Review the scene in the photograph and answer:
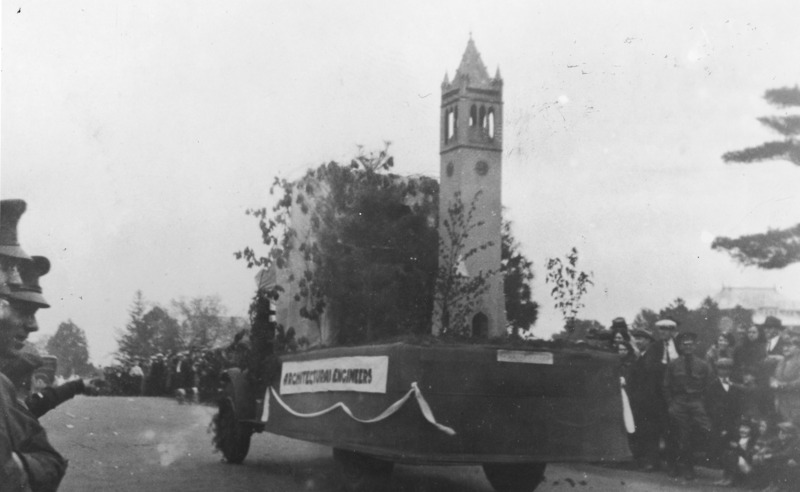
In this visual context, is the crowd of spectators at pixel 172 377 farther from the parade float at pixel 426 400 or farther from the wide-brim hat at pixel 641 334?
the wide-brim hat at pixel 641 334

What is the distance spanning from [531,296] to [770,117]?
4073 centimetres

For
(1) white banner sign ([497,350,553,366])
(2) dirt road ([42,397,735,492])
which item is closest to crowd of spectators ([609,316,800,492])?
(2) dirt road ([42,397,735,492])

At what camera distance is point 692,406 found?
37.2 feet

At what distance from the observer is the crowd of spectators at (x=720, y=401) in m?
10.1

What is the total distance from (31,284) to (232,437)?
785 cm

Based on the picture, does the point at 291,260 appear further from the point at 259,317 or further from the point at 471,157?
the point at 471,157

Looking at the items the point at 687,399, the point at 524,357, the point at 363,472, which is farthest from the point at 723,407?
the point at 363,472

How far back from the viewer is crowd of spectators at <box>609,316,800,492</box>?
33.1 ft

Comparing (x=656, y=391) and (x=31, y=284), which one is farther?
(x=656, y=391)

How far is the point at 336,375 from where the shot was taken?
8648 millimetres

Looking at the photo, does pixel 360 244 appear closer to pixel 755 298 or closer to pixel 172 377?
pixel 172 377

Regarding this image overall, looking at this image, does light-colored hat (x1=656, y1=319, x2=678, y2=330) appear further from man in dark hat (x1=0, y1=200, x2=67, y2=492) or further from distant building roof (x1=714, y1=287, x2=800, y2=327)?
man in dark hat (x1=0, y1=200, x2=67, y2=492)

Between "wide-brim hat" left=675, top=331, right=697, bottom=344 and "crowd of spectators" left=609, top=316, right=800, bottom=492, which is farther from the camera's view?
"wide-brim hat" left=675, top=331, right=697, bottom=344

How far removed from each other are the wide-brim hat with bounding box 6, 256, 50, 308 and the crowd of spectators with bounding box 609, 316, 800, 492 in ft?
26.3
